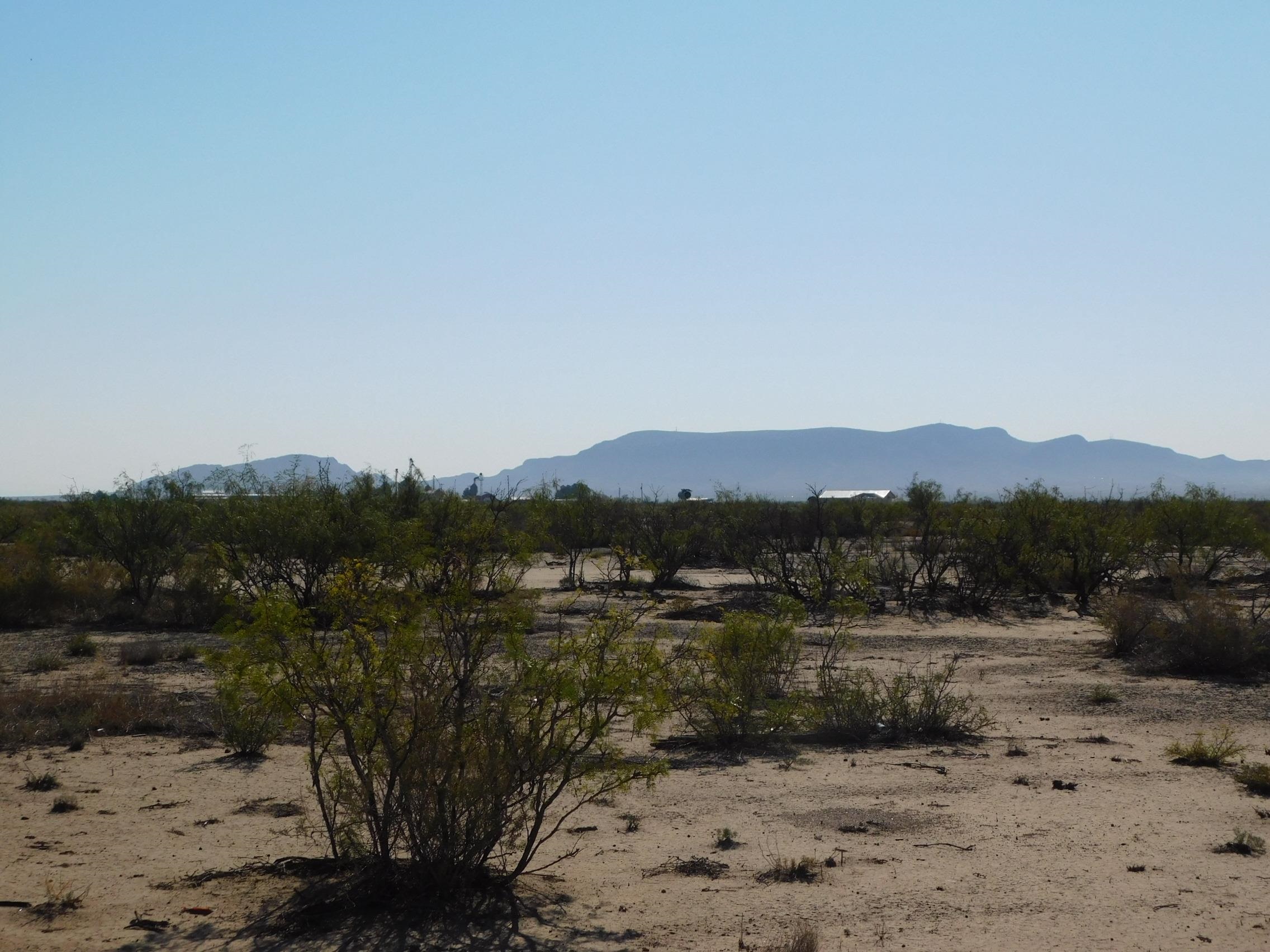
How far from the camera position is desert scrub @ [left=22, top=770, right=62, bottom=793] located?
29.6ft

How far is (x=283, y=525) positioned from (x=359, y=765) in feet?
51.0

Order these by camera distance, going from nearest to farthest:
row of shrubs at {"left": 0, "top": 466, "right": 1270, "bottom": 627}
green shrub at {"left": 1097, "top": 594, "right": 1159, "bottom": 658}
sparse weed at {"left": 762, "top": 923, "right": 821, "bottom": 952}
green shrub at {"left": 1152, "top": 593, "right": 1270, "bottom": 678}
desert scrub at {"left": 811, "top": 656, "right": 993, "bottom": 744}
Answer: sparse weed at {"left": 762, "top": 923, "right": 821, "bottom": 952} → desert scrub at {"left": 811, "top": 656, "right": 993, "bottom": 744} → green shrub at {"left": 1152, "top": 593, "right": 1270, "bottom": 678} → green shrub at {"left": 1097, "top": 594, "right": 1159, "bottom": 658} → row of shrubs at {"left": 0, "top": 466, "right": 1270, "bottom": 627}

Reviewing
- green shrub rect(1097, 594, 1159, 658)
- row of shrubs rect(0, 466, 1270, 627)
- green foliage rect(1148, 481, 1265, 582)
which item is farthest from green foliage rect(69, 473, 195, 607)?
green foliage rect(1148, 481, 1265, 582)

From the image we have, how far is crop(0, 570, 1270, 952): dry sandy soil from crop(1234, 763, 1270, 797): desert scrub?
0.13m

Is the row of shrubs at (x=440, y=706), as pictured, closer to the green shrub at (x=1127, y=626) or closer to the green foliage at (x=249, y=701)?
the green foliage at (x=249, y=701)

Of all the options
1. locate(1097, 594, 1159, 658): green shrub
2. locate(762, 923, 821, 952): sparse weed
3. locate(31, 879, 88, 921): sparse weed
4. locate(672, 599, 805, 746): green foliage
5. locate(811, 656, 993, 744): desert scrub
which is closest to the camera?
locate(762, 923, 821, 952): sparse weed

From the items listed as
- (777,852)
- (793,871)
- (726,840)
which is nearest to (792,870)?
(793,871)

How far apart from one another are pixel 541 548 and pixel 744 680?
8243mm

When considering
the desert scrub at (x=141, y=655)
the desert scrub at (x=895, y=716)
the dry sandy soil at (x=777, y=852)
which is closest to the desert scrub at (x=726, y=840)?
the dry sandy soil at (x=777, y=852)

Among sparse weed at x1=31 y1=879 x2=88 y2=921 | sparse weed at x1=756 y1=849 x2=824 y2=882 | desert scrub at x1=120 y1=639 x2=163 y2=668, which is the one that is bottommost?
sparse weed at x1=756 y1=849 x2=824 y2=882

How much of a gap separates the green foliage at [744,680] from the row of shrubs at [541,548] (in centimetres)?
266

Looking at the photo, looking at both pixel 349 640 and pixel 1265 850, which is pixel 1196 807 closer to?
pixel 1265 850

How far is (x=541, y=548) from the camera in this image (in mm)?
20016

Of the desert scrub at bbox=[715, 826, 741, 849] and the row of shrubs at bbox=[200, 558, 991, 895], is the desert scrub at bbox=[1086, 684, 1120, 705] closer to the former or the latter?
the desert scrub at bbox=[715, 826, 741, 849]
